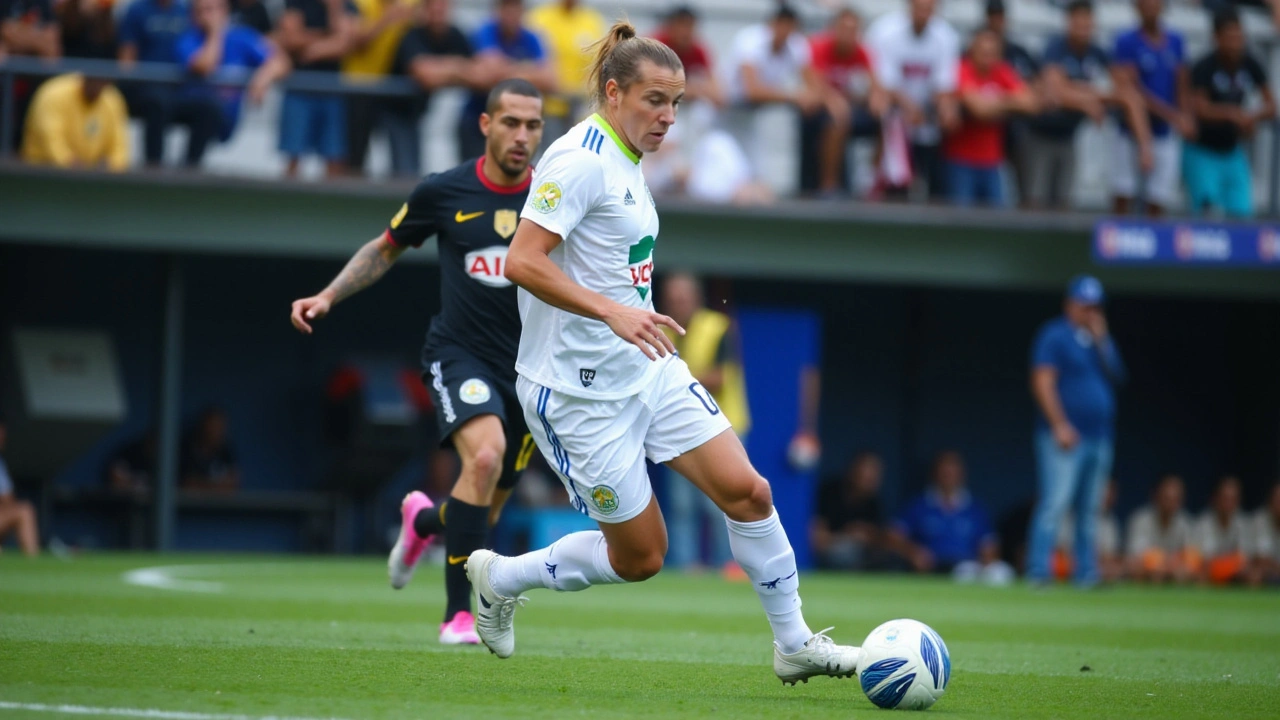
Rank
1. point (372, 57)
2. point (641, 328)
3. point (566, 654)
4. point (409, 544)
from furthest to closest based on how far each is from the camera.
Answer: point (372, 57) → point (409, 544) → point (566, 654) → point (641, 328)

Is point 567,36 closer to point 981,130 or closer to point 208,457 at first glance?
point 981,130

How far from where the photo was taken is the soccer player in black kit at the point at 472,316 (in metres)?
7.39

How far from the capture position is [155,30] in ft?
50.6

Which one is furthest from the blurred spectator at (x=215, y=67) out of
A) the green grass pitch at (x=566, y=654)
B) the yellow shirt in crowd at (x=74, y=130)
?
the green grass pitch at (x=566, y=654)

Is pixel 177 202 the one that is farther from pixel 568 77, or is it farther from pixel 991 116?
pixel 991 116

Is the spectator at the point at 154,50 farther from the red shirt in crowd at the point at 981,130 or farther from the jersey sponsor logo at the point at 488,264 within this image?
the jersey sponsor logo at the point at 488,264

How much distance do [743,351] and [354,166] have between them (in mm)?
4686

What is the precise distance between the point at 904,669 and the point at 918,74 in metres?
11.8

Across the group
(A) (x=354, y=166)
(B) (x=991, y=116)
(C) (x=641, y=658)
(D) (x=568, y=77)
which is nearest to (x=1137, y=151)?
(B) (x=991, y=116)

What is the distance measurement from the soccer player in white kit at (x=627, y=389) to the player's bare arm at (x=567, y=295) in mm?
122

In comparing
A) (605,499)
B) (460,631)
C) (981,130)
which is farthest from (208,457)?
(605,499)

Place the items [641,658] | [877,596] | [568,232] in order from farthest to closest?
[877,596] → [641,658] → [568,232]

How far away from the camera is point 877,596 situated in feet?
42.3

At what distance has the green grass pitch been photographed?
17.6ft
